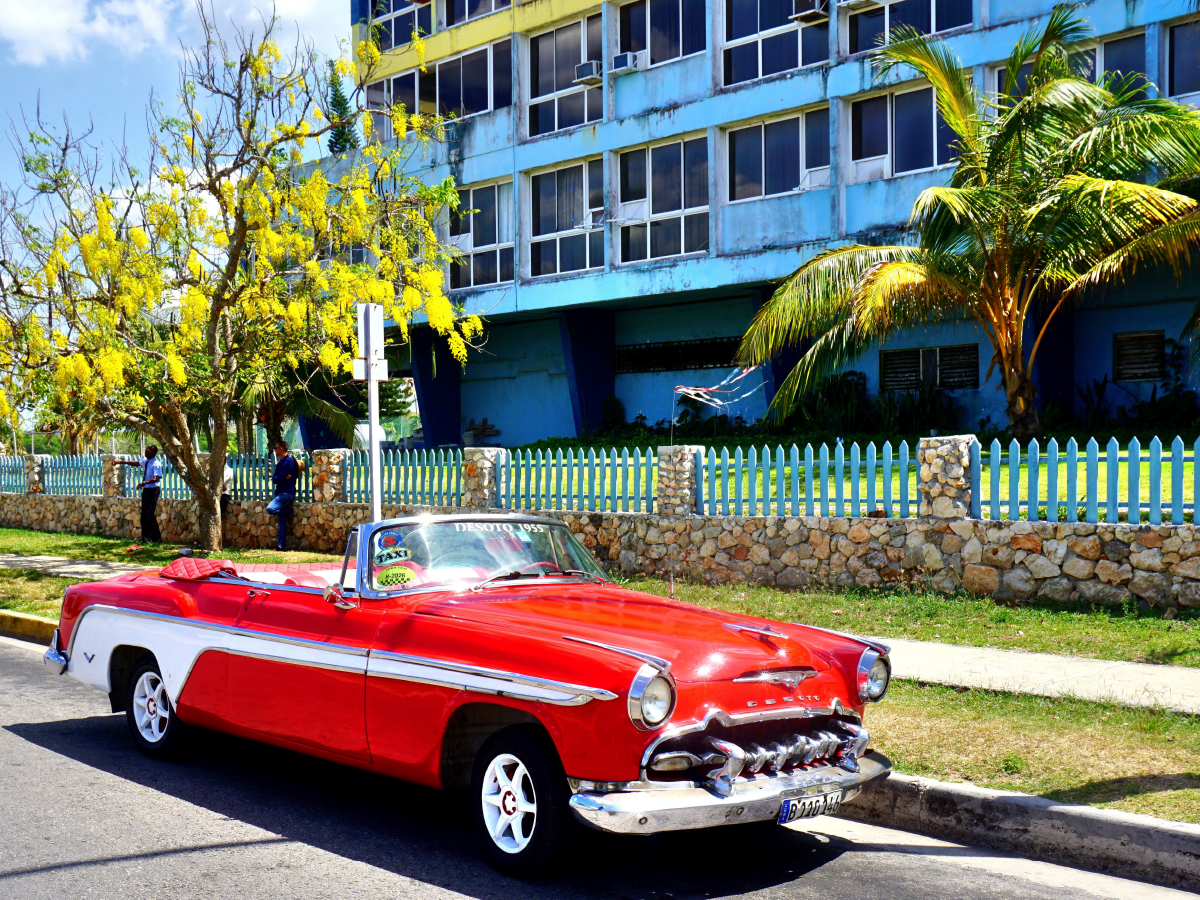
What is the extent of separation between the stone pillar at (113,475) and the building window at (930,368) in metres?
14.7

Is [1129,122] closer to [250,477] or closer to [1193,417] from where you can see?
[1193,417]

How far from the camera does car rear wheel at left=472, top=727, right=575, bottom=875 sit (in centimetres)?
454

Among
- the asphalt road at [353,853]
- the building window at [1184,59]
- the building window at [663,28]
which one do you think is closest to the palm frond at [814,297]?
the building window at [1184,59]

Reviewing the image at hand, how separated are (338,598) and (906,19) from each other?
17225 millimetres

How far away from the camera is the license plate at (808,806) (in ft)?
14.8

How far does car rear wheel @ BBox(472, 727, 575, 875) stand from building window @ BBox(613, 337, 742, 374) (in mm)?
18640

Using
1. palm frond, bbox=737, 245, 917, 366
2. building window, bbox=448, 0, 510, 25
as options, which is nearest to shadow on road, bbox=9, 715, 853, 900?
palm frond, bbox=737, 245, 917, 366

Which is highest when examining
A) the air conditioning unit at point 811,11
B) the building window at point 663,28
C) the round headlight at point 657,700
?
the building window at point 663,28

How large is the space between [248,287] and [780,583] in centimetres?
863

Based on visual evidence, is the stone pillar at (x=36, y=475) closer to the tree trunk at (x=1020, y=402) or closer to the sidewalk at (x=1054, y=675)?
the tree trunk at (x=1020, y=402)

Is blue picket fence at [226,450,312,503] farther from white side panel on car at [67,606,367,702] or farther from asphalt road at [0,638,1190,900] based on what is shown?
asphalt road at [0,638,1190,900]

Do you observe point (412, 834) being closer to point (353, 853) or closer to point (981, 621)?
point (353, 853)

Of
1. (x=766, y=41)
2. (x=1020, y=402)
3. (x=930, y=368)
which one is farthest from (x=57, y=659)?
(x=766, y=41)

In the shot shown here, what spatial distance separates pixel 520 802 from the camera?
15.4ft
